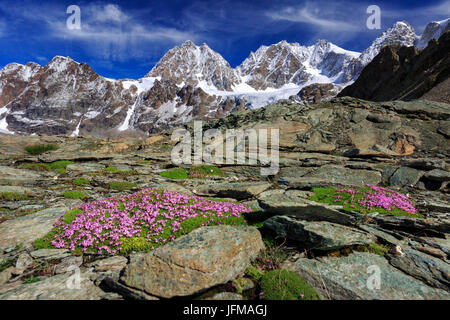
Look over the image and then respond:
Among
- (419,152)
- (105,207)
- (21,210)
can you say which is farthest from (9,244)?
(419,152)

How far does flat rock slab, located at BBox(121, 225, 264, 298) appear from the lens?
376 cm

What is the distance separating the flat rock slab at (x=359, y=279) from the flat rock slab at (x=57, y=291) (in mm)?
3880

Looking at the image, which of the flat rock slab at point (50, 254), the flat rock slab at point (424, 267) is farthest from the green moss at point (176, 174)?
the flat rock slab at point (424, 267)

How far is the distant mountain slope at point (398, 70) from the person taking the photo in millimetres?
66125

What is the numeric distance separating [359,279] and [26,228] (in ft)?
27.1

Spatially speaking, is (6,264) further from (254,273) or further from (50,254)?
(254,273)

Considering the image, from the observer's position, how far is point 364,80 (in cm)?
11456

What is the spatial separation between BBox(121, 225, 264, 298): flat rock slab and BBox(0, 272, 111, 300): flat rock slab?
73 cm

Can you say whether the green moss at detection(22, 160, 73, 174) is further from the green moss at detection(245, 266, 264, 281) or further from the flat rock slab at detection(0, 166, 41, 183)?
the green moss at detection(245, 266, 264, 281)

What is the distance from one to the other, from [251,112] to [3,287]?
25.0 m

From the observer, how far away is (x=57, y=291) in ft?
12.6

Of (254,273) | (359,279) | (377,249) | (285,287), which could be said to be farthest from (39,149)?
(377,249)
